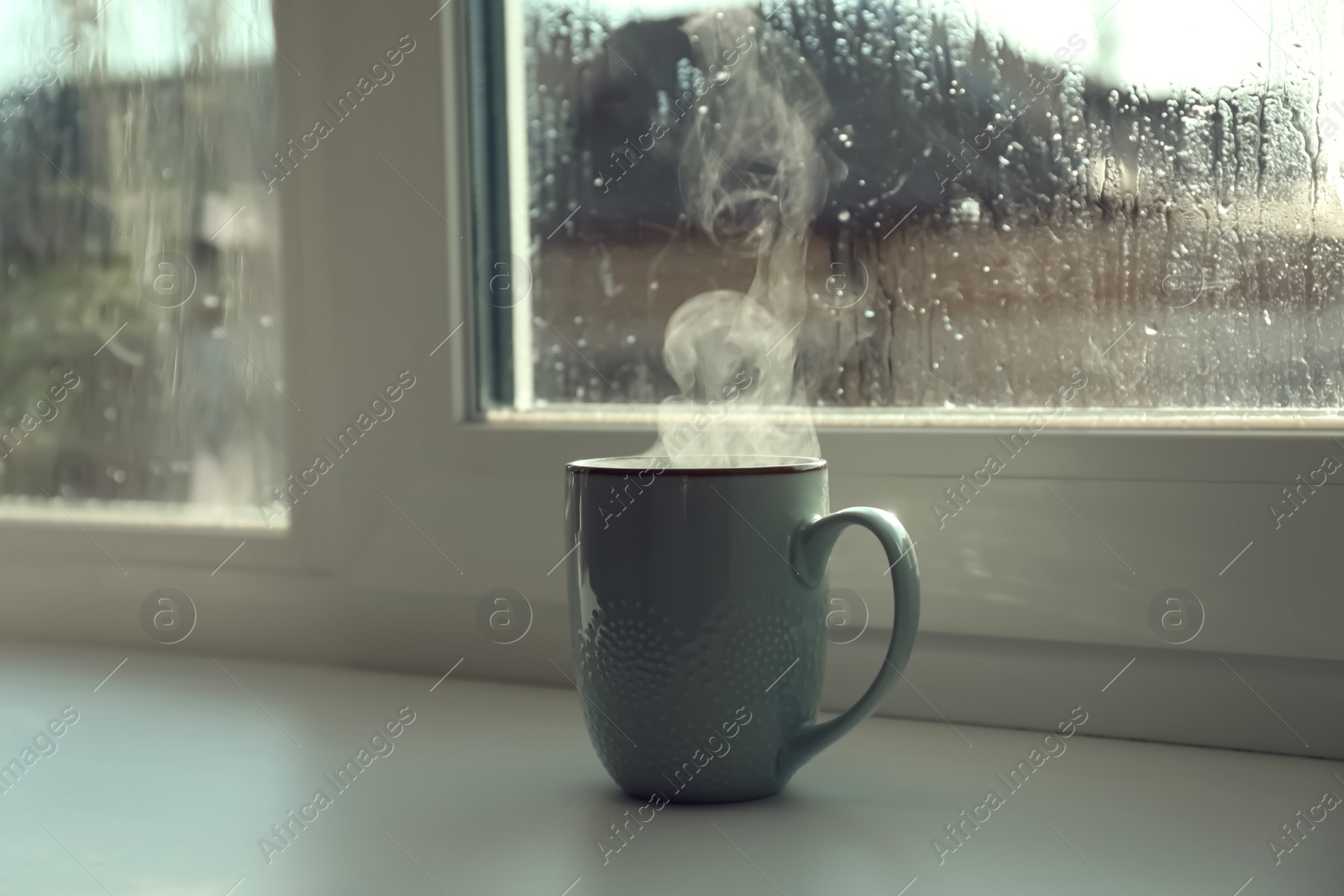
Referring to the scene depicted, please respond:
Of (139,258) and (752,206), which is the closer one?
(752,206)

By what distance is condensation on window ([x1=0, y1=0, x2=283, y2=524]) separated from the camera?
0.93 m

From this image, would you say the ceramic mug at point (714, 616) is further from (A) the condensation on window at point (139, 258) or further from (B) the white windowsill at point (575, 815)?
(A) the condensation on window at point (139, 258)

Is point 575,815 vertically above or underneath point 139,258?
underneath

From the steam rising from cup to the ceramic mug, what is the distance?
7.5 inches

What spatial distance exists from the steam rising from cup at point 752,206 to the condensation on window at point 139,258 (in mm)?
332

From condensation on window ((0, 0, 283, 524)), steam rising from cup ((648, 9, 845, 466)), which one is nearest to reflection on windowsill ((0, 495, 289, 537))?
condensation on window ((0, 0, 283, 524))

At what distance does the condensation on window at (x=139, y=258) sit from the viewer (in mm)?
926

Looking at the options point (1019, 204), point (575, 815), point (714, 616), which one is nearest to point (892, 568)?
point (714, 616)

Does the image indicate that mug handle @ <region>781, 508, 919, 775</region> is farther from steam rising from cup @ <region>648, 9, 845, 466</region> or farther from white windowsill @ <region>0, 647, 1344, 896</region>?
steam rising from cup @ <region>648, 9, 845, 466</region>

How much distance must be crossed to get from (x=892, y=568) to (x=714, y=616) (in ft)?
0.27

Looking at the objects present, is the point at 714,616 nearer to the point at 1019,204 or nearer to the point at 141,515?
the point at 1019,204

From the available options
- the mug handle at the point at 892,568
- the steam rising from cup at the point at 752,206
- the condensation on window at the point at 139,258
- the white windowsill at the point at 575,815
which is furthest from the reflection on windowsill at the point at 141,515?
the mug handle at the point at 892,568

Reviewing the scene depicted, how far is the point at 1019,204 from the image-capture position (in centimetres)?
71

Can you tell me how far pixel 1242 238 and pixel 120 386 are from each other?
843 millimetres
